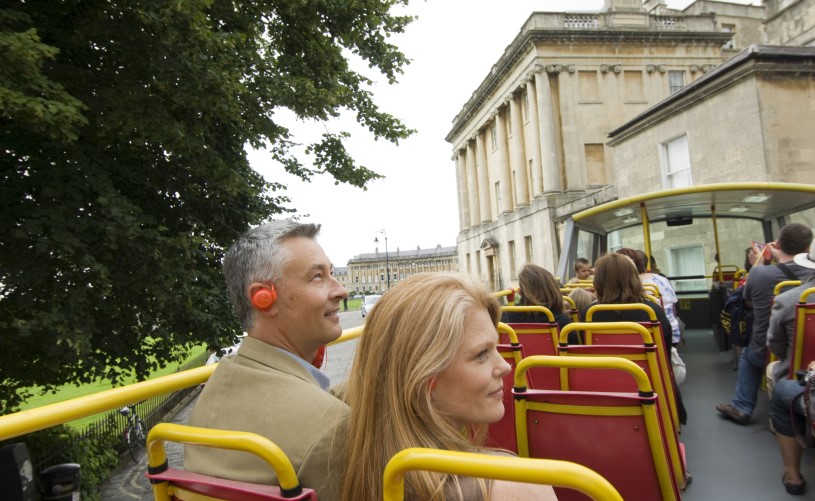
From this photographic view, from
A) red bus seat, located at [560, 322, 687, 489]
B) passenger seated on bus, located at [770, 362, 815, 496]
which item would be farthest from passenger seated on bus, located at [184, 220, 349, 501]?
passenger seated on bus, located at [770, 362, 815, 496]

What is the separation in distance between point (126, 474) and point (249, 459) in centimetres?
1291

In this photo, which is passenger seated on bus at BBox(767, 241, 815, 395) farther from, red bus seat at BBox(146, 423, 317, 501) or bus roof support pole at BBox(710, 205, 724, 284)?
bus roof support pole at BBox(710, 205, 724, 284)

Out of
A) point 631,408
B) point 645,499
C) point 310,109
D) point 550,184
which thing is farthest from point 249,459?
point 550,184

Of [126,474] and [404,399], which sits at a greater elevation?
[404,399]

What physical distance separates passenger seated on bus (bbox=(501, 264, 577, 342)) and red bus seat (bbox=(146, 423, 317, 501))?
149 inches

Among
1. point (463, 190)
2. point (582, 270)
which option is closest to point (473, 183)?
point (463, 190)

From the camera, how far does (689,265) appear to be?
35.7 ft

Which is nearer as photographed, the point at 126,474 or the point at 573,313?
the point at 573,313

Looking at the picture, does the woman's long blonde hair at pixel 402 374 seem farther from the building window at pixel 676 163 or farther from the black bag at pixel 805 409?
the building window at pixel 676 163

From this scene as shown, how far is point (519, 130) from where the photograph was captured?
146 feet

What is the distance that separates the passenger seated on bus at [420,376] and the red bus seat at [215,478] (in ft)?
0.52

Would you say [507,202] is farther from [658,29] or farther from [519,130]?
[658,29]

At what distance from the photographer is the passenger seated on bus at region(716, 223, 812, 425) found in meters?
5.22

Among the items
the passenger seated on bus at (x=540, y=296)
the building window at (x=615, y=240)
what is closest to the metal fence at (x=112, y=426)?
the passenger seated on bus at (x=540, y=296)
